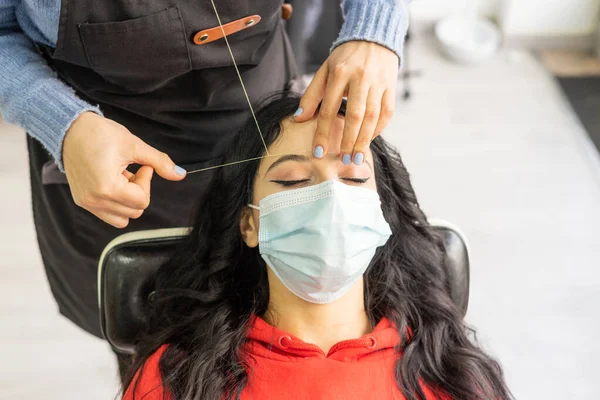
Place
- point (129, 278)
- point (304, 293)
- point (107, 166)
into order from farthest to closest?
point (129, 278) < point (304, 293) < point (107, 166)

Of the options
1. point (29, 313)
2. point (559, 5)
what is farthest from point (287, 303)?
point (559, 5)

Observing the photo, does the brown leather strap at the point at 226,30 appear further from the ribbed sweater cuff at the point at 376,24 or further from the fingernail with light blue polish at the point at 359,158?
the fingernail with light blue polish at the point at 359,158

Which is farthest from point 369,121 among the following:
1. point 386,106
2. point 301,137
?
point 301,137

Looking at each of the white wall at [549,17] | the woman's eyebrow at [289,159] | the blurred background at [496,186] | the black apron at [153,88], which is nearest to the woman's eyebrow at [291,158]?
the woman's eyebrow at [289,159]

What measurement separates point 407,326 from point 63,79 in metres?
0.91

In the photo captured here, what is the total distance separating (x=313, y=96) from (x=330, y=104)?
7 cm

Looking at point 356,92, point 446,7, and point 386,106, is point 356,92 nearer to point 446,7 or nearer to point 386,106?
point 386,106

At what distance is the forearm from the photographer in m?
1.21

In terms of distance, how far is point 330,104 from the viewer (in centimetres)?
116

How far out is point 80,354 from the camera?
7.54 ft

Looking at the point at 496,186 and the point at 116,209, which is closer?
the point at 116,209

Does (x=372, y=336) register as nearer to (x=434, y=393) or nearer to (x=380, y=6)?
(x=434, y=393)

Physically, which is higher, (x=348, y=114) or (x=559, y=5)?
(x=348, y=114)

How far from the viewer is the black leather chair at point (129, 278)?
1.47 metres
